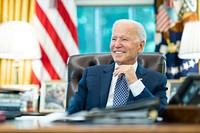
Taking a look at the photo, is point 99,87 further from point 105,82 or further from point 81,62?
point 81,62

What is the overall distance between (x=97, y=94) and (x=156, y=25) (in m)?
1.64

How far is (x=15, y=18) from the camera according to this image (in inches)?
143

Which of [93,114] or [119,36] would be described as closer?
[93,114]

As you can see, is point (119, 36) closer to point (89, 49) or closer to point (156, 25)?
point (156, 25)

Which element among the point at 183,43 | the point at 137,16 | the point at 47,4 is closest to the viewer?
the point at 183,43

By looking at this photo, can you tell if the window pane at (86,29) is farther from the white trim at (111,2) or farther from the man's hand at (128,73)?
the man's hand at (128,73)

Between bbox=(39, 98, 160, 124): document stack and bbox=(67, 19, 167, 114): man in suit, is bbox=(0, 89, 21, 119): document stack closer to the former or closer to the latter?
bbox=(39, 98, 160, 124): document stack

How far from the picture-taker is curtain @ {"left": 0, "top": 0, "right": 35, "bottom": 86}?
11.8 feet

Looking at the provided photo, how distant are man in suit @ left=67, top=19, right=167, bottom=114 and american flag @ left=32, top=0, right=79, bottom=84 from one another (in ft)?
4.63

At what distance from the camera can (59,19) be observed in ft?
12.3

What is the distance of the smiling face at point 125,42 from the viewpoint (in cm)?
229

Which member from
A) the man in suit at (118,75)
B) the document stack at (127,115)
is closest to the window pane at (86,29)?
the man in suit at (118,75)

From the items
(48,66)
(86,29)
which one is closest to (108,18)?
(86,29)

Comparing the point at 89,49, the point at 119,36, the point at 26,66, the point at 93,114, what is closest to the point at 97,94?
the point at 119,36
